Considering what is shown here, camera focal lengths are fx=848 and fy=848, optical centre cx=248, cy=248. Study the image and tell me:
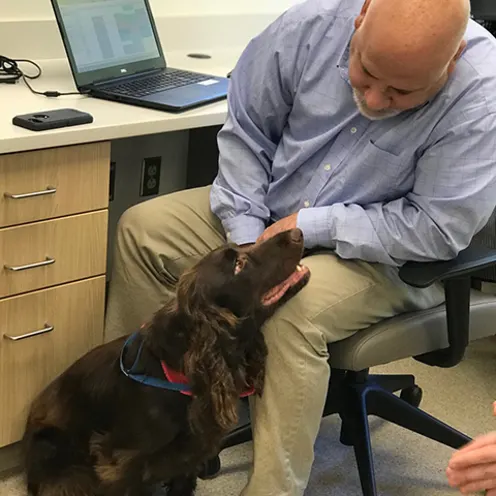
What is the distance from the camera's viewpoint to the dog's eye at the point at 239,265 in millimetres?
1661

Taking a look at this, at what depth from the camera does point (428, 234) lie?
171 cm

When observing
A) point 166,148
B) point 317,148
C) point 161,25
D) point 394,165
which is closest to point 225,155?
point 317,148

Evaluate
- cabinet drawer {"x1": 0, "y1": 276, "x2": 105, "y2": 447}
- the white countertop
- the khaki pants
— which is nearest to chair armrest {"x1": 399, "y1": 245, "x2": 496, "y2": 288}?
the khaki pants

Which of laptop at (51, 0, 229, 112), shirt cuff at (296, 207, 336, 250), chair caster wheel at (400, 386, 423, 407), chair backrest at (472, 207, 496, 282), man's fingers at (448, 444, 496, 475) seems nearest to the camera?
man's fingers at (448, 444, 496, 475)

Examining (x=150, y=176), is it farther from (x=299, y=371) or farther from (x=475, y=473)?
(x=475, y=473)

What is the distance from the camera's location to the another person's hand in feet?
3.88

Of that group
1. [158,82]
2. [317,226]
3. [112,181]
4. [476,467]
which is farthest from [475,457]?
[112,181]

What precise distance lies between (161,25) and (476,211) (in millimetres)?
1408

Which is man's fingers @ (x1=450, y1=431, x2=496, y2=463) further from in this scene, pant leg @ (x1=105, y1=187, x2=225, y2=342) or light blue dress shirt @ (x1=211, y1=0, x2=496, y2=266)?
pant leg @ (x1=105, y1=187, x2=225, y2=342)

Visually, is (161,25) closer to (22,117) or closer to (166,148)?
(166,148)

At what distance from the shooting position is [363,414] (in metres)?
2.07

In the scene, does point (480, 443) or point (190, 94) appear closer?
point (480, 443)

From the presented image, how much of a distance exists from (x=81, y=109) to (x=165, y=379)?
26.4 inches

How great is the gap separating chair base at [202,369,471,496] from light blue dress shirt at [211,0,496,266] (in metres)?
0.46
